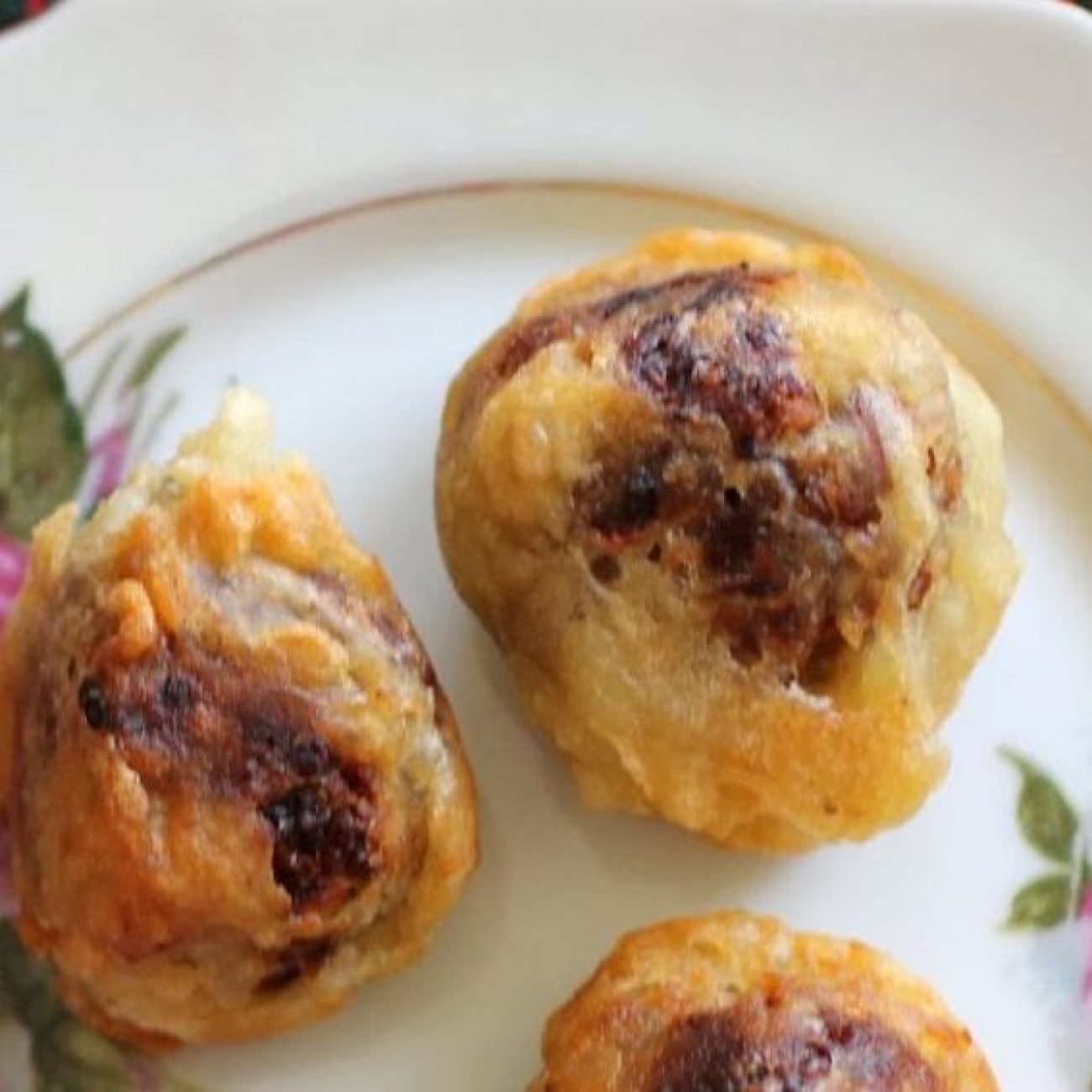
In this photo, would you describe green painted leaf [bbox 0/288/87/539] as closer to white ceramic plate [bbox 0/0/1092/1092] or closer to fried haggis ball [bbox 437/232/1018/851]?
white ceramic plate [bbox 0/0/1092/1092]

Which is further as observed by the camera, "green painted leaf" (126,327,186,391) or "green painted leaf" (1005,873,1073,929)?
"green painted leaf" (126,327,186,391)

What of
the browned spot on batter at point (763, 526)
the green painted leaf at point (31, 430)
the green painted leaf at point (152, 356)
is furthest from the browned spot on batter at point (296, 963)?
the green painted leaf at point (152, 356)

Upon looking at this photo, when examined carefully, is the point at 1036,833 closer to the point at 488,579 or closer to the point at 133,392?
the point at 488,579

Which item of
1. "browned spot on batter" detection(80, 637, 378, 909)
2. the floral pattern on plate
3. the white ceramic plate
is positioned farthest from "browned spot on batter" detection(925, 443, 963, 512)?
the floral pattern on plate

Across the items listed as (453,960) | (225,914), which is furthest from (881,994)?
(225,914)

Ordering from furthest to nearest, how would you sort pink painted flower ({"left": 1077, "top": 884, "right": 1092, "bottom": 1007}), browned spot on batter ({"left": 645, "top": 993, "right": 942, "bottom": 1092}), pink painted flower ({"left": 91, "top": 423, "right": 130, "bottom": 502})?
pink painted flower ({"left": 91, "top": 423, "right": 130, "bottom": 502})
pink painted flower ({"left": 1077, "top": 884, "right": 1092, "bottom": 1007})
browned spot on batter ({"left": 645, "top": 993, "right": 942, "bottom": 1092})
